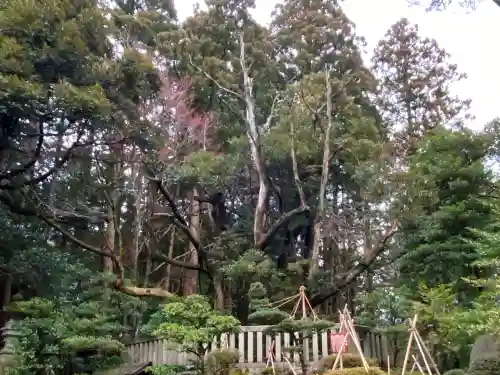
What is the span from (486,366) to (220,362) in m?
3.01

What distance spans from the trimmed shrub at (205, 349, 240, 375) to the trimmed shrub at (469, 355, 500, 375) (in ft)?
9.13

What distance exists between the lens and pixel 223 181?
1087 cm

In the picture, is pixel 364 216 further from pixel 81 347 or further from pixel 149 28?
pixel 149 28

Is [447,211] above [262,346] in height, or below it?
above

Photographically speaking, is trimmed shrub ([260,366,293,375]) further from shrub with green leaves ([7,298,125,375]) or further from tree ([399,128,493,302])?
tree ([399,128,493,302])

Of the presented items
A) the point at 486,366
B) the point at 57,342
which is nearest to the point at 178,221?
the point at 57,342

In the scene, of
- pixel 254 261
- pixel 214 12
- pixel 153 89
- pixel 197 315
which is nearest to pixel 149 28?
pixel 214 12

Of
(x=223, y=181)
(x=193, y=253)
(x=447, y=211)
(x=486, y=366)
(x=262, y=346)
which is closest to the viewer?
(x=486, y=366)

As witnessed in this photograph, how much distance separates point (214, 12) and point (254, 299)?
782 centimetres

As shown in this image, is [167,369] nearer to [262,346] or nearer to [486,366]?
[262,346]

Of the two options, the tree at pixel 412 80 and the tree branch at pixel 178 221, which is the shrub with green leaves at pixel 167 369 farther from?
the tree at pixel 412 80

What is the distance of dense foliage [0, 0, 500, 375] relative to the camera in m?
7.29

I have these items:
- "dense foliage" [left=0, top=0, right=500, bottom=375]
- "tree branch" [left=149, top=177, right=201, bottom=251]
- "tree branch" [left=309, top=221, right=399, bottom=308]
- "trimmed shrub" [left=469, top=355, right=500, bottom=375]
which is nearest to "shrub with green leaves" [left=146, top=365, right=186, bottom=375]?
"dense foliage" [left=0, top=0, right=500, bottom=375]

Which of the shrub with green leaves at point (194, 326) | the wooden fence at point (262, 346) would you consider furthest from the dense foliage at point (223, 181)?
the wooden fence at point (262, 346)
